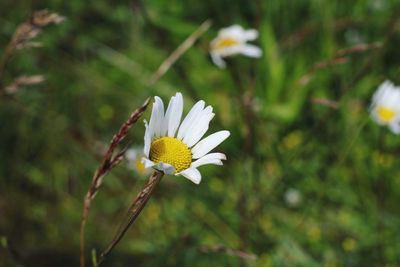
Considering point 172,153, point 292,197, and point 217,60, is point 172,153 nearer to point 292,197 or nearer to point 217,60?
point 217,60

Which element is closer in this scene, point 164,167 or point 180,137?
point 164,167

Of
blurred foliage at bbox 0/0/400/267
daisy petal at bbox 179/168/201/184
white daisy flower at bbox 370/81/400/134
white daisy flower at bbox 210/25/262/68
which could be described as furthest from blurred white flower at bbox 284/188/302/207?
daisy petal at bbox 179/168/201/184

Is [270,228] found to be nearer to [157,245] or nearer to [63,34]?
[157,245]

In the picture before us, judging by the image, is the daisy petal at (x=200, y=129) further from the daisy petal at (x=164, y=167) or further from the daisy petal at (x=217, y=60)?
the daisy petal at (x=217, y=60)

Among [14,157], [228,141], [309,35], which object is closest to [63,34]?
[14,157]

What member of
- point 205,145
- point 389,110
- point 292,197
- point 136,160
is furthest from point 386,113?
point 205,145

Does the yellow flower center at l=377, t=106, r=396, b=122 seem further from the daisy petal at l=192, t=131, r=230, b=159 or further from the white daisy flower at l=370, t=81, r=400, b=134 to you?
the daisy petal at l=192, t=131, r=230, b=159
